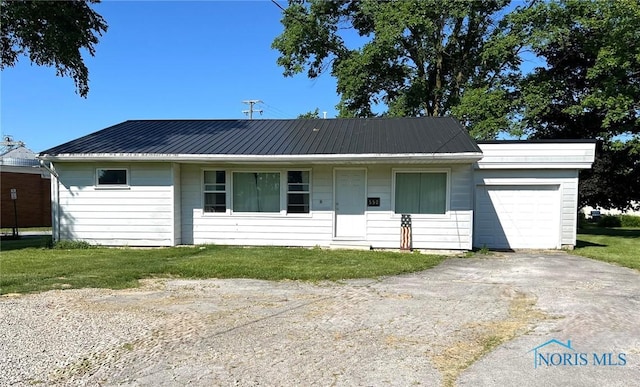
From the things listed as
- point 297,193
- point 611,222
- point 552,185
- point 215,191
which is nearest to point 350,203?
point 297,193

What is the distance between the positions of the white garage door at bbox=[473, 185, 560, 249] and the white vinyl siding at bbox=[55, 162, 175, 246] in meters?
8.99

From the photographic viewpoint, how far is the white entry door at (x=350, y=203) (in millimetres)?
11516

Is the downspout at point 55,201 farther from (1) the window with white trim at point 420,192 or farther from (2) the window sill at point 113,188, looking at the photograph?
(1) the window with white trim at point 420,192

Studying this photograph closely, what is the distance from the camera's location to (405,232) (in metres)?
11.1

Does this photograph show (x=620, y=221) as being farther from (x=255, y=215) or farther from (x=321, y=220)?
(x=255, y=215)

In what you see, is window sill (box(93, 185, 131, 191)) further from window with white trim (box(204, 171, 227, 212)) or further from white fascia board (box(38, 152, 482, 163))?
window with white trim (box(204, 171, 227, 212))

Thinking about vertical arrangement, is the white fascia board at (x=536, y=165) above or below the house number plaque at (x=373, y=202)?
→ above

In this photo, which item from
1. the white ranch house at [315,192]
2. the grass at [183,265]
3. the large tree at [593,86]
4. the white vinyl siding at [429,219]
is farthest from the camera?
the large tree at [593,86]

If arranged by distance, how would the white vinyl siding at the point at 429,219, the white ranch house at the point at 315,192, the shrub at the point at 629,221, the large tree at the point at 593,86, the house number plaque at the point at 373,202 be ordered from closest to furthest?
the white vinyl siding at the point at 429,219 → the white ranch house at the point at 315,192 → the house number plaque at the point at 373,202 → the large tree at the point at 593,86 → the shrub at the point at 629,221

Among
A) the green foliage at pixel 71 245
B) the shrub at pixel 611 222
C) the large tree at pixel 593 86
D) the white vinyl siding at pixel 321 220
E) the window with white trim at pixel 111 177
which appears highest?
the large tree at pixel 593 86

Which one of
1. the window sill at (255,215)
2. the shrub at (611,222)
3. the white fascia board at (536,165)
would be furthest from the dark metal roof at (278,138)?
the shrub at (611,222)

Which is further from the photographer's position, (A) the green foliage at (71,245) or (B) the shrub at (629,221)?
(B) the shrub at (629,221)

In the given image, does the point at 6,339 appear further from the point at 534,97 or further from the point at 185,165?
A: the point at 534,97

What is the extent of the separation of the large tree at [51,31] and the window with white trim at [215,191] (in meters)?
6.65
